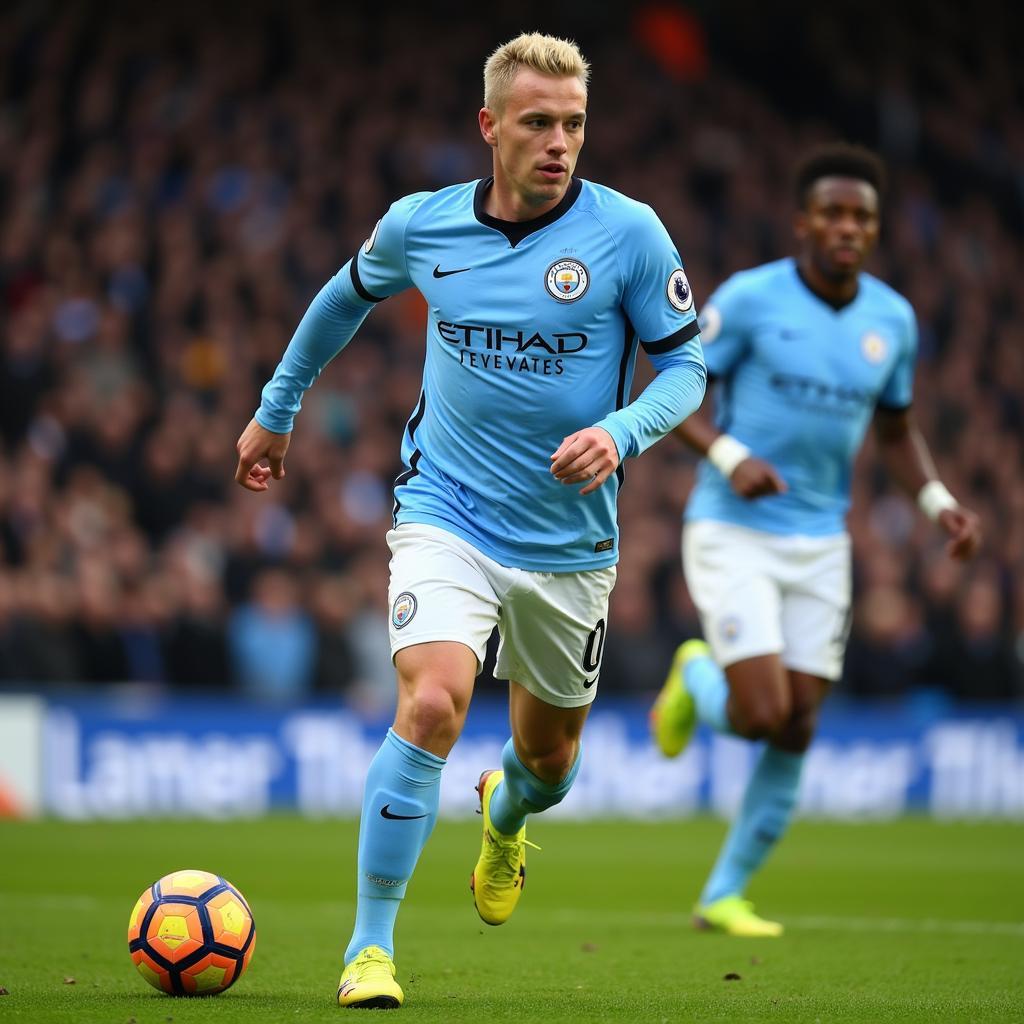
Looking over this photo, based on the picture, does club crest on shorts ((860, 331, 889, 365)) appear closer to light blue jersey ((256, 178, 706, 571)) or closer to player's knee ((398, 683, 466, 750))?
light blue jersey ((256, 178, 706, 571))

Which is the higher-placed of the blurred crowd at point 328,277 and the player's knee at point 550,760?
the blurred crowd at point 328,277

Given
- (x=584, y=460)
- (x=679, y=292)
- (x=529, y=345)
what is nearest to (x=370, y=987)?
(x=584, y=460)

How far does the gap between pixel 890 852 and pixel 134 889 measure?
5.45m

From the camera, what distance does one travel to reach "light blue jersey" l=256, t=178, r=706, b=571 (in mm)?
5672

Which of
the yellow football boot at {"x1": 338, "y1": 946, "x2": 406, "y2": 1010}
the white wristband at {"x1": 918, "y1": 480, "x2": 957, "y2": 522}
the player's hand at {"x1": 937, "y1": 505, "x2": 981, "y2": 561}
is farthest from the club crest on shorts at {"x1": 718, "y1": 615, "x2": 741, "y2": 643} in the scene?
the yellow football boot at {"x1": 338, "y1": 946, "x2": 406, "y2": 1010}

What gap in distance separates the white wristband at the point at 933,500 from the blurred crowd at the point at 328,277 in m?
7.76

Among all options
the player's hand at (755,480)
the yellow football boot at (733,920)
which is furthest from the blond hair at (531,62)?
the yellow football boot at (733,920)

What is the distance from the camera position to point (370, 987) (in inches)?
203

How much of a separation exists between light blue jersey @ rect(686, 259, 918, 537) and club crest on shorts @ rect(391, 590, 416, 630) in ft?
9.57

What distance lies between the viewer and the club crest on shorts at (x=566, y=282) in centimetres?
564

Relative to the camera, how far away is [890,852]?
1287cm

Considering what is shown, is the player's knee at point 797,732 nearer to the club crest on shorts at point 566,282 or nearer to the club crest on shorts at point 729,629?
the club crest on shorts at point 729,629

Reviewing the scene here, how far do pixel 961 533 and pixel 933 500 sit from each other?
35 cm

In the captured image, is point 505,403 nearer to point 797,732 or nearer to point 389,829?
point 389,829
